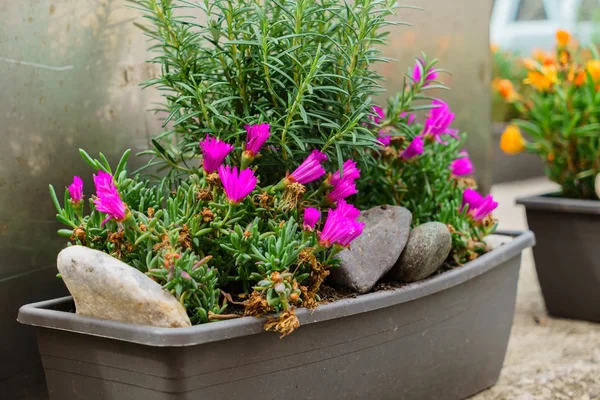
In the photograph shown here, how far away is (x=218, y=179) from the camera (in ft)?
4.25

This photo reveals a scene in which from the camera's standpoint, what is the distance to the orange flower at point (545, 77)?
8.54 ft

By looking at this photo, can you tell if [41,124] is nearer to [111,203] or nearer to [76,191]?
[76,191]

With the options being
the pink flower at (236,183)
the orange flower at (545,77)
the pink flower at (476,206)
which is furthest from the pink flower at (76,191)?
the orange flower at (545,77)

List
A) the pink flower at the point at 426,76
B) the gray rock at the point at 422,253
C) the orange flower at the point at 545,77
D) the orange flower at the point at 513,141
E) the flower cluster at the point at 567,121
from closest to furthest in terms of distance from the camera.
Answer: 1. the gray rock at the point at 422,253
2. the pink flower at the point at 426,76
3. the flower cluster at the point at 567,121
4. the orange flower at the point at 545,77
5. the orange flower at the point at 513,141

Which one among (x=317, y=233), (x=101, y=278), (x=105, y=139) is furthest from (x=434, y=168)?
(x=101, y=278)

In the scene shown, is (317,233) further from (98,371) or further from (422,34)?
(422,34)

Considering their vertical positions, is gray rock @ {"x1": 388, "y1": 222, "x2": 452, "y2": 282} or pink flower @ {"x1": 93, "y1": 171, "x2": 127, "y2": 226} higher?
pink flower @ {"x1": 93, "y1": 171, "x2": 127, "y2": 226}

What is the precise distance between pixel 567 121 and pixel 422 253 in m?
1.27

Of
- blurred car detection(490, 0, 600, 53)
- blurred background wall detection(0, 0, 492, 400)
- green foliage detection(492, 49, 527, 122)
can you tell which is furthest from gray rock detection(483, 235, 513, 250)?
blurred car detection(490, 0, 600, 53)

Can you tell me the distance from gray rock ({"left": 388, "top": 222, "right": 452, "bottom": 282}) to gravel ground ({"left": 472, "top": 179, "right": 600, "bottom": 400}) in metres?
0.44

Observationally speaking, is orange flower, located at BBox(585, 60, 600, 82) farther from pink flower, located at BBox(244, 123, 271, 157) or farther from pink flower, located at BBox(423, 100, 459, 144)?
pink flower, located at BBox(244, 123, 271, 157)

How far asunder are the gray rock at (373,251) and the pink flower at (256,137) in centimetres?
26

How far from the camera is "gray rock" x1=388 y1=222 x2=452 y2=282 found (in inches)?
58.2

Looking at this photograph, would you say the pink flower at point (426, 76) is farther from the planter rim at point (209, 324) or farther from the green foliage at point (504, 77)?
the green foliage at point (504, 77)
